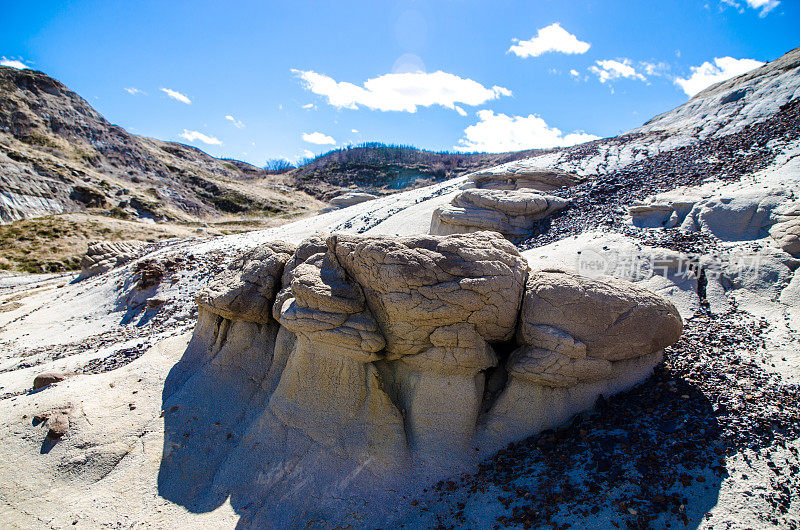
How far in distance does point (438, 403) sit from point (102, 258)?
772 inches

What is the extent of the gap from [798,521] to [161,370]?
8.99m

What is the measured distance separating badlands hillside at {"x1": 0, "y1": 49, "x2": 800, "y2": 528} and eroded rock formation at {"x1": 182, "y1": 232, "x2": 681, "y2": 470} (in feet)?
0.10

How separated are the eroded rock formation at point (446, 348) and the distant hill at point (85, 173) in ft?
117

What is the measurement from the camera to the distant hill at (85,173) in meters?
32.7

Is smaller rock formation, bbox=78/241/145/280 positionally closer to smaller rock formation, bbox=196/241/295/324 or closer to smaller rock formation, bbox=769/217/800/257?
smaller rock formation, bbox=196/241/295/324

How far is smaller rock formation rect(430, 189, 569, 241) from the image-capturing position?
43.1ft

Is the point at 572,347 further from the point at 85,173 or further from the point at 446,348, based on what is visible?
the point at 85,173

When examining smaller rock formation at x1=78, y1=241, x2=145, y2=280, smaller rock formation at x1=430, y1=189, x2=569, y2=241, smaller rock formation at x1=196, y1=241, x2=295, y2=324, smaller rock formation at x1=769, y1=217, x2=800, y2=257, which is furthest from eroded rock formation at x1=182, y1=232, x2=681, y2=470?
smaller rock formation at x1=78, y1=241, x2=145, y2=280

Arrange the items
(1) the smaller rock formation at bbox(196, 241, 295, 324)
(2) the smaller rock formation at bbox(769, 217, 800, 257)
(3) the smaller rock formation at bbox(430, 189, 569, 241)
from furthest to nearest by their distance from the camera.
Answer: (3) the smaller rock formation at bbox(430, 189, 569, 241)
(2) the smaller rock formation at bbox(769, 217, 800, 257)
(1) the smaller rock formation at bbox(196, 241, 295, 324)

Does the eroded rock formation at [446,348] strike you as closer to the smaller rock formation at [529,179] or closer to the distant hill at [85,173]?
the smaller rock formation at [529,179]

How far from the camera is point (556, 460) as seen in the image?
489 centimetres

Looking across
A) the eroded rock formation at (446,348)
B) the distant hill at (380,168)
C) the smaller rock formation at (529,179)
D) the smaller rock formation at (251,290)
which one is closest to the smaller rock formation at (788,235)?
the eroded rock formation at (446,348)

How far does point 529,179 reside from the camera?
55.0 ft

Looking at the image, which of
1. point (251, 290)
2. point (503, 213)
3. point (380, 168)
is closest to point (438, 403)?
point (251, 290)
